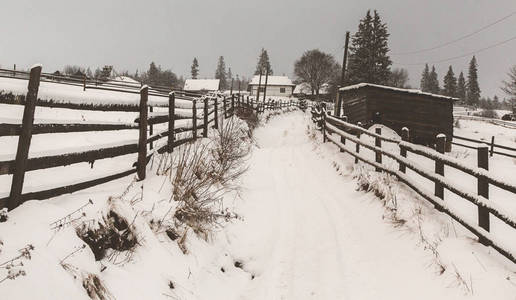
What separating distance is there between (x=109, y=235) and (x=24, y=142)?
1.21m

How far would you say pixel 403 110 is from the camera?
868 inches

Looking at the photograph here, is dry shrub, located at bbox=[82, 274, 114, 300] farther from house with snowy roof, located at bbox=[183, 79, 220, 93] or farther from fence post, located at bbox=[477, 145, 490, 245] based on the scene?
house with snowy roof, located at bbox=[183, 79, 220, 93]

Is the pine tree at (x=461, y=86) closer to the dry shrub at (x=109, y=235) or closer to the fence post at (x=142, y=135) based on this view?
the fence post at (x=142, y=135)

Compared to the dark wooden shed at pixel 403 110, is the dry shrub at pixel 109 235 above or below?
below

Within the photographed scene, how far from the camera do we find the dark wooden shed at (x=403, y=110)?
2139cm

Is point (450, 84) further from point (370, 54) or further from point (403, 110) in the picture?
point (403, 110)

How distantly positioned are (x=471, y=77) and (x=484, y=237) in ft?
341

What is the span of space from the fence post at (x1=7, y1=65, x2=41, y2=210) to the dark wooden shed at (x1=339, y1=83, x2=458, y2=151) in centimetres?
1960

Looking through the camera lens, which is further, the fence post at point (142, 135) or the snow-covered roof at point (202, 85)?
the snow-covered roof at point (202, 85)

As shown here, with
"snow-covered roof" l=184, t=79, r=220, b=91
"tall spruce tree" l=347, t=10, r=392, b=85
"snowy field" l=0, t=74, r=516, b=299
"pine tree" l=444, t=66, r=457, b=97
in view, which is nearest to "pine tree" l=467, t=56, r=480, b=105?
"pine tree" l=444, t=66, r=457, b=97

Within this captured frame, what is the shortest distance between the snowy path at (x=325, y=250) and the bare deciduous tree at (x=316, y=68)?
231 ft

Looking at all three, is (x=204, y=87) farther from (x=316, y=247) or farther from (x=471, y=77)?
(x=316, y=247)

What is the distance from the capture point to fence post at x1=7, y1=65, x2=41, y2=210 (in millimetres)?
3320

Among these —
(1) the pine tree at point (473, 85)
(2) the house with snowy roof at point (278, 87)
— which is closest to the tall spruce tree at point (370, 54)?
(2) the house with snowy roof at point (278, 87)
